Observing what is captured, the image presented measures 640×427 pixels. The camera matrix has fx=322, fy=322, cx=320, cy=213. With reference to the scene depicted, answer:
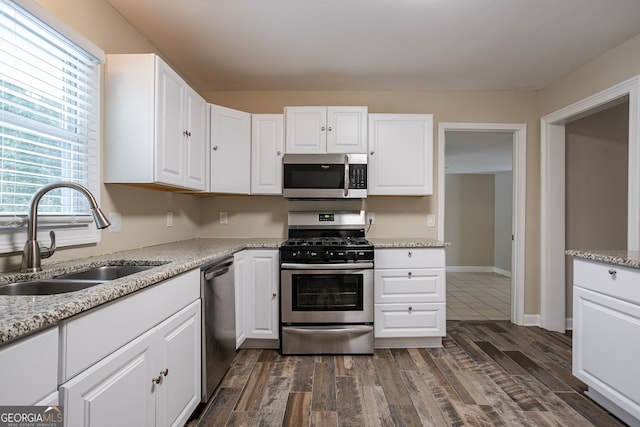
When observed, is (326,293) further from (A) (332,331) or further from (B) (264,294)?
(B) (264,294)

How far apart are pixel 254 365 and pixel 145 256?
1.19 m

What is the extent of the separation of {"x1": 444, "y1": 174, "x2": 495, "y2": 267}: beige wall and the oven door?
5.13 meters

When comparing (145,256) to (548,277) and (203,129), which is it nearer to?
(203,129)

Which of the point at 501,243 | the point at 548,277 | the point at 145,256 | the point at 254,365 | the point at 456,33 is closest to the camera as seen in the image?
the point at 145,256

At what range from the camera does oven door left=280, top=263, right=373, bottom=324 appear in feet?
8.59

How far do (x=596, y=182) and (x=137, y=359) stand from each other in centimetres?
414

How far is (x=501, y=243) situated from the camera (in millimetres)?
7004

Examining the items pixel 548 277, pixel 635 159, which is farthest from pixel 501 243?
pixel 635 159

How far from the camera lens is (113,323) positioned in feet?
3.54

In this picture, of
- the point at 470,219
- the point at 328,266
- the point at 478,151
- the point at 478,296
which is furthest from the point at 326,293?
the point at 470,219

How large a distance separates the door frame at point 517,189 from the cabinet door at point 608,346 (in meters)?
1.38

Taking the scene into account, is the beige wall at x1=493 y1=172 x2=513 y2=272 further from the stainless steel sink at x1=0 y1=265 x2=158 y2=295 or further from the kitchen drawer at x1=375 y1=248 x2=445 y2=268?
the stainless steel sink at x1=0 y1=265 x2=158 y2=295

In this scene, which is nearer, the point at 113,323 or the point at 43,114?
the point at 113,323

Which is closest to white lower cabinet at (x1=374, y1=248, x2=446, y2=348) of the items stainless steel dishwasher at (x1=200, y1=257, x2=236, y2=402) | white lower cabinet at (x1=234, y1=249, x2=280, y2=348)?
white lower cabinet at (x1=234, y1=249, x2=280, y2=348)
